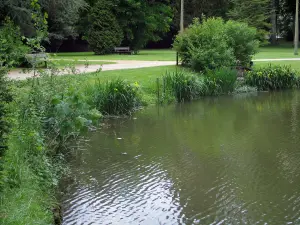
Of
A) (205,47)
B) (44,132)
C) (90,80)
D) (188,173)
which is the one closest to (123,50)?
(205,47)

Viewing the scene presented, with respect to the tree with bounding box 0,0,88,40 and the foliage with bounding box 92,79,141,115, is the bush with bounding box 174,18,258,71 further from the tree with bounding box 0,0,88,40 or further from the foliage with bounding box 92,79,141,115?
the foliage with bounding box 92,79,141,115

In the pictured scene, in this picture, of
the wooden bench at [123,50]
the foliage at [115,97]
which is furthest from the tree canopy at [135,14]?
the foliage at [115,97]

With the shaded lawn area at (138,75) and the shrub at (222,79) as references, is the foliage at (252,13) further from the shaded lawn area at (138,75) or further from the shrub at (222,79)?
the shrub at (222,79)

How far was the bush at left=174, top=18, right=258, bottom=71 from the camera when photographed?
64.4 feet

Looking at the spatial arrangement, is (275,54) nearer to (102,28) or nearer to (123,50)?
(123,50)

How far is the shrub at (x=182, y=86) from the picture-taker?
54.0 ft

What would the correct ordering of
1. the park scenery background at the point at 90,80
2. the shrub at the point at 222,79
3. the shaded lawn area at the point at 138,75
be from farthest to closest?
the shrub at the point at 222,79
the shaded lawn area at the point at 138,75
the park scenery background at the point at 90,80

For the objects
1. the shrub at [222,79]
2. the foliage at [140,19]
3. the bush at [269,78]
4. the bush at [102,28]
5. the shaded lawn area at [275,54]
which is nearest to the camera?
the shrub at [222,79]

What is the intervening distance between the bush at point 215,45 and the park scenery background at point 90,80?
0.05 meters

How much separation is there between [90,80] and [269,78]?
8059 mm

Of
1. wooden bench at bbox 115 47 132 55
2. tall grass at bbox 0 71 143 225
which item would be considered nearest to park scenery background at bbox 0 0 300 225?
tall grass at bbox 0 71 143 225

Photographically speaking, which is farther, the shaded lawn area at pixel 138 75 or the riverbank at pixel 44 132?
the shaded lawn area at pixel 138 75

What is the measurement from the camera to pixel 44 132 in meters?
8.28

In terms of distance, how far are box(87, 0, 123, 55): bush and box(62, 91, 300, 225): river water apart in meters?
21.9
